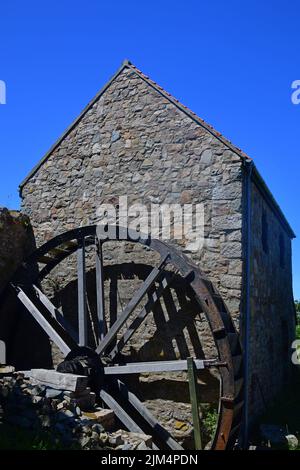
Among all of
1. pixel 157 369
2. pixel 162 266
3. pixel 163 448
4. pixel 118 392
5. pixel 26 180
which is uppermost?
pixel 26 180

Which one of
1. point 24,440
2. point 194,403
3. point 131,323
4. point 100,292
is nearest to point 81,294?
point 100,292

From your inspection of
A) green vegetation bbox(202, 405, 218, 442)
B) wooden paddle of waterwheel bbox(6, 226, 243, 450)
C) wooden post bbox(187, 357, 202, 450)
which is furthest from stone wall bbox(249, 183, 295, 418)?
wooden post bbox(187, 357, 202, 450)

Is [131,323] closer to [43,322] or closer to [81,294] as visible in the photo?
[81,294]

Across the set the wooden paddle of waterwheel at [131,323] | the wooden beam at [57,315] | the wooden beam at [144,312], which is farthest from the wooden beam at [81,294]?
the wooden beam at [144,312]

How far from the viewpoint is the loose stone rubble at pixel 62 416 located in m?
5.15

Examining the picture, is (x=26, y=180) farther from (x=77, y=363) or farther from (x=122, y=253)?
(x=77, y=363)

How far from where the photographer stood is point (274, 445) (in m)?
6.30

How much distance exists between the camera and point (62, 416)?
539cm

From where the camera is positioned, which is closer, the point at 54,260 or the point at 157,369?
the point at 157,369

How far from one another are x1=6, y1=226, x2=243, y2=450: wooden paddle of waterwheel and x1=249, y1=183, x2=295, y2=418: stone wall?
4.08ft

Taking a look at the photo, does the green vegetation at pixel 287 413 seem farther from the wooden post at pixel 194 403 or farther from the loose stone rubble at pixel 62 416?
the loose stone rubble at pixel 62 416
